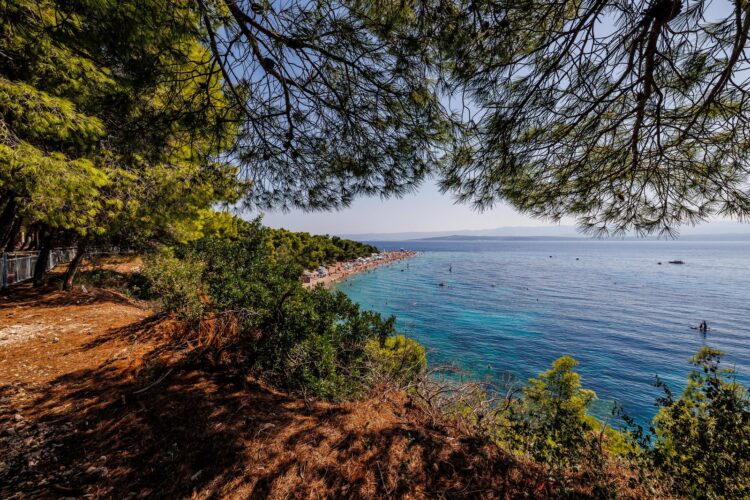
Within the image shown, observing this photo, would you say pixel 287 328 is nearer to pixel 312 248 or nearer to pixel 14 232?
pixel 14 232

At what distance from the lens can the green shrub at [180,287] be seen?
4.91m

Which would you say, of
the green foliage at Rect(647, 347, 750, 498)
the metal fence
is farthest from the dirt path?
the metal fence

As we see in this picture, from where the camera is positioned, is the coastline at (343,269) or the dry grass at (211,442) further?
the coastline at (343,269)

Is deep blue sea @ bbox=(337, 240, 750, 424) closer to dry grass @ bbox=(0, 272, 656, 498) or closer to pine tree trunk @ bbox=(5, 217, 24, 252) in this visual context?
dry grass @ bbox=(0, 272, 656, 498)

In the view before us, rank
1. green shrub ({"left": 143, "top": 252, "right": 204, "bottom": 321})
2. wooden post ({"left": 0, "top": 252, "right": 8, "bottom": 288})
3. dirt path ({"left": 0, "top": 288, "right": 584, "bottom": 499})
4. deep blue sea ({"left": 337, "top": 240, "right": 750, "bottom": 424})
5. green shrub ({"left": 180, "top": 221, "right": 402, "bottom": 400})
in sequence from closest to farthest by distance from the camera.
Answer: dirt path ({"left": 0, "top": 288, "right": 584, "bottom": 499}) → green shrub ({"left": 180, "top": 221, "right": 402, "bottom": 400}) → green shrub ({"left": 143, "top": 252, "right": 204, "bottom": 321}) → wooden post ({"left": 0, "top": 252, "right": 8, "bottom": 288}) → deep blue sea ({"left": 337, "top": 240, "right": 750, "bottom": 424})

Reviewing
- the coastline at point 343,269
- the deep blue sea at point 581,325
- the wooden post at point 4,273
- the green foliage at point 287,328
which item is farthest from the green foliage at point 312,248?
the green foliage at point 287,328

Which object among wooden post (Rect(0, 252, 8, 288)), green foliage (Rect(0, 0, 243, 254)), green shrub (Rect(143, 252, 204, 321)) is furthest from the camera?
wooden post (Rect(0, 252, 8, 288))

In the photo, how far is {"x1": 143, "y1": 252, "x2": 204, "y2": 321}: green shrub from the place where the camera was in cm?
491

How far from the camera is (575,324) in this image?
26297mm

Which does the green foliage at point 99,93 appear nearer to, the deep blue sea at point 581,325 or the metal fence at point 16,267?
the deep blue sea at point 581,325

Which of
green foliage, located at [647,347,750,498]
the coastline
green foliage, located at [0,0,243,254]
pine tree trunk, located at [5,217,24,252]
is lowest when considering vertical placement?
the coastline

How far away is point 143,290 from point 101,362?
650 centimetres

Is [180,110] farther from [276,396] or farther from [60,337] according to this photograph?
[60,337]

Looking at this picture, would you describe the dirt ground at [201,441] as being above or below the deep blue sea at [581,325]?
above
